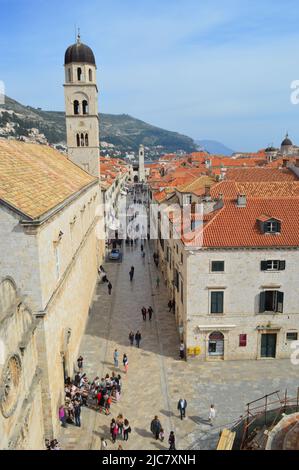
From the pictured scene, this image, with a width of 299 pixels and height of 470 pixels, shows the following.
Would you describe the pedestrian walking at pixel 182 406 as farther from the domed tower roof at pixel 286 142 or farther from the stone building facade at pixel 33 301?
the domed tower roof at pixel 286 142

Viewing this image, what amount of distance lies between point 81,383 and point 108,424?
11.2 ft

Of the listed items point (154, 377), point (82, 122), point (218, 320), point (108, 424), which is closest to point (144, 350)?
point (154, 377)

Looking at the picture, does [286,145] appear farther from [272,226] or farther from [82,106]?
[272,226]

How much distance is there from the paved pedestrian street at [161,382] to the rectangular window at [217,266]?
642cm

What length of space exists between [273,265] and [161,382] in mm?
10364

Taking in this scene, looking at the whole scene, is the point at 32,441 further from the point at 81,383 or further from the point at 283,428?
the point at 283,428

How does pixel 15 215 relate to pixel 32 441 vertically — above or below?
above

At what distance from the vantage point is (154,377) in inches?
986

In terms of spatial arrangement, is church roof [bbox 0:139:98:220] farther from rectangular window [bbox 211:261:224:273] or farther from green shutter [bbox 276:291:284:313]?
green shutter [bbox 276:291:284:313]

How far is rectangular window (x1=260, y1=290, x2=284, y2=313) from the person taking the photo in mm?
26062

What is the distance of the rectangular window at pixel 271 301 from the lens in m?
26.1

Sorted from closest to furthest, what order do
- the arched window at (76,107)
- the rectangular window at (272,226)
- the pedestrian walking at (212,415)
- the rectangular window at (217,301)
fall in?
the pedestrian walking at (212,415) → the rectangular window at (272,226) → the rectangular window at (217,301) → the arched window at (76,107)

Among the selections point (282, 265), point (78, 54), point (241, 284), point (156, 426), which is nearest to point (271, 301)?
point (241, 284)

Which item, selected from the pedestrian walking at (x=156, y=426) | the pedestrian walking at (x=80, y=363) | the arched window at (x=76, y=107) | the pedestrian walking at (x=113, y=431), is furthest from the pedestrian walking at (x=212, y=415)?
the arched window at (x=76, y=107)
